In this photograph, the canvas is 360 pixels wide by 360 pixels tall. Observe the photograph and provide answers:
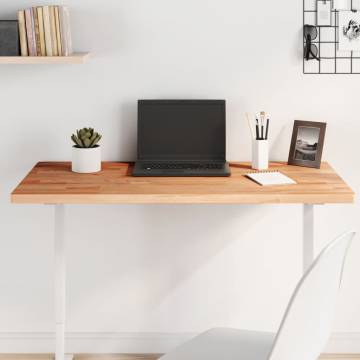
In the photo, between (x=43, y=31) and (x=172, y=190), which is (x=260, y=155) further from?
(x=43, y=31)

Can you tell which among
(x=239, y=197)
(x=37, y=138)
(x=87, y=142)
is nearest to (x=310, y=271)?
(x=239, y=197)

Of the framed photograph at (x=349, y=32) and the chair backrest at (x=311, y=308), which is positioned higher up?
the framed photograph at (x=349, y=32)

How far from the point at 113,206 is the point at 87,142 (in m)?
0.38

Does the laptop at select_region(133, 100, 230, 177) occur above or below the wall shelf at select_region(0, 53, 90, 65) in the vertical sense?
below

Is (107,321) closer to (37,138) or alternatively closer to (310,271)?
(37,138)

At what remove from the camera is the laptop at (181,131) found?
9.87 feet

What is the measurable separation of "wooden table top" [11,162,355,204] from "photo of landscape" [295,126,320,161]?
12cm

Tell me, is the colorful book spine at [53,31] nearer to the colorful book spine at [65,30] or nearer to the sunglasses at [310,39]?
the colorful book spine at [65,30]

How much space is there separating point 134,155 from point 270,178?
64 cm

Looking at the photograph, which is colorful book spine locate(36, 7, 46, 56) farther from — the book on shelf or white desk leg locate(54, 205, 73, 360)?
white desk leg locate(54, 205, 73, 360)

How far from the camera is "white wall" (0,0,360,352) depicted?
3.03m

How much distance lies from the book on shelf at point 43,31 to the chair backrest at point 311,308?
144 cm

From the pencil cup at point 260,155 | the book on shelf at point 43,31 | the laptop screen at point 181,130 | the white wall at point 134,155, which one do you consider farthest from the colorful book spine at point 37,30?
the pencil cup at point 260,155

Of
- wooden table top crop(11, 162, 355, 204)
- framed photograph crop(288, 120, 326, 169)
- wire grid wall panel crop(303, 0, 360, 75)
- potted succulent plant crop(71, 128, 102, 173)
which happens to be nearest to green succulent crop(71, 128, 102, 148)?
potted succulent plant crop(71, 128, 102, 173)
